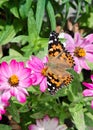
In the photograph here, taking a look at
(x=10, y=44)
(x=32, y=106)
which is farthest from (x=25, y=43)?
(x=32, y=106)

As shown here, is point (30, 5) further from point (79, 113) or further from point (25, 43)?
point (79, 113)

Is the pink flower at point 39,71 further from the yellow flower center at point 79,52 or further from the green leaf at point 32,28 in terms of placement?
the green leaf at point 32,28

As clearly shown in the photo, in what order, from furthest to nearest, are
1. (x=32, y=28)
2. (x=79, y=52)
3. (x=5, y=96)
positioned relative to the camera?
1. (x=32, y=28)
2. (x=79, y=52)
3. (x=5, y=96)

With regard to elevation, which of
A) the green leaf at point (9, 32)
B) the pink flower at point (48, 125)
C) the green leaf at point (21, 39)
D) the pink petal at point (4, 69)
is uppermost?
the green leaf at point (9, 32)

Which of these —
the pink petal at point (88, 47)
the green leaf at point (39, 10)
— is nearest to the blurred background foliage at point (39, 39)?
the green leaf at point (39, 10)

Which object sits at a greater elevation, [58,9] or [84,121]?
[58,9]

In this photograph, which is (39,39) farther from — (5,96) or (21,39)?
(5,96)

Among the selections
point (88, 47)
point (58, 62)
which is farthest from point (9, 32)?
point (58, 62)
